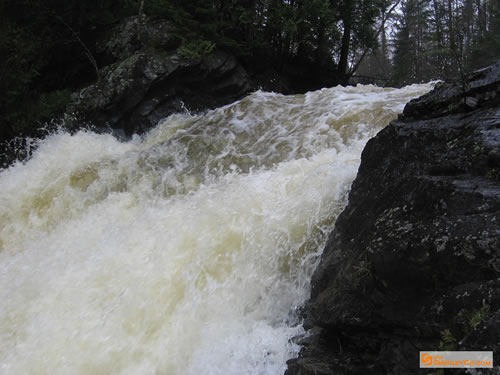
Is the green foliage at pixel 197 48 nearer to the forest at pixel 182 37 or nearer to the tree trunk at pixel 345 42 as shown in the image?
the forest at pixel 182 37

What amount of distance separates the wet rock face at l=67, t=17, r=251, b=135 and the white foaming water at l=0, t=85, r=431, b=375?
2075 millimetres

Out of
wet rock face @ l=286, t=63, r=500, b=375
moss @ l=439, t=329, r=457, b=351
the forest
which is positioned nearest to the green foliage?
the forest

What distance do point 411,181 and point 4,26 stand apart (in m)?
9.77

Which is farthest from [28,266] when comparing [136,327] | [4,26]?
[4,26]

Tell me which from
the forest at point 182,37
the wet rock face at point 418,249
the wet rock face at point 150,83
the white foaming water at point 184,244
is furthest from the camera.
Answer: the wet rock face at point 150,83

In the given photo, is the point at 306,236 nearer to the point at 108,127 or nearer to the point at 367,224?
the point at 367,224

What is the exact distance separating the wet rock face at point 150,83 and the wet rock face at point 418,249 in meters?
6.79

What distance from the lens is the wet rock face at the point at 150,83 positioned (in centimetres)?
895

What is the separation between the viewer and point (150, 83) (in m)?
8.91

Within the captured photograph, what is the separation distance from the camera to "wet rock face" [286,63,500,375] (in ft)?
6.63

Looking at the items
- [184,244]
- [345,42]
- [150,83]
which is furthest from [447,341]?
[345,42]

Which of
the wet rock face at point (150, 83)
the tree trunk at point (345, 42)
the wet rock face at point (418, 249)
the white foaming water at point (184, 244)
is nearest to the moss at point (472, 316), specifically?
the wet rock face at point (418, 249)

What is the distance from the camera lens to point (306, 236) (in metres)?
3.89

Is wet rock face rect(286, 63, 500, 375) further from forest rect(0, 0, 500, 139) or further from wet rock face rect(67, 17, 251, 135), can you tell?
wet rock face rect(67, 17, 251, 135)
